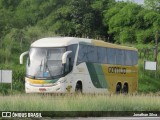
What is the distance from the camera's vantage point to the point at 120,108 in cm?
2112

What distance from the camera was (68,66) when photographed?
30.5 meters

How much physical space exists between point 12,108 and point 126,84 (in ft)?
67.9

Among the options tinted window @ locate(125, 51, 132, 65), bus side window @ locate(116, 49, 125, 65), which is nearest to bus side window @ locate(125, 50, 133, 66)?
tinted window @ locate(125, 51, 132, 65)

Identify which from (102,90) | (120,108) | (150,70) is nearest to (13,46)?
(150,70)

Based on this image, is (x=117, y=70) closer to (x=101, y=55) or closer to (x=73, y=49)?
(x=101, y=55)

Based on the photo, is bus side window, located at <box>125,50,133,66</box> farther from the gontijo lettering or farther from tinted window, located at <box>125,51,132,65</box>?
the gontijo lettering

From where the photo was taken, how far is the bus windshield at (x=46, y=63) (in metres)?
30.4

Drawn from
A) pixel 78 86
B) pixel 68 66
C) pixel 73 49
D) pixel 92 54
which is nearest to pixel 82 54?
pixel 73 49

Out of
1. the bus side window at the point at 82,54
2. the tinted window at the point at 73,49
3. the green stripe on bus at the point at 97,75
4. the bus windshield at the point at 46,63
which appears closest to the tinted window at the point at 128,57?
the green stripe on bus at the point at 97,75

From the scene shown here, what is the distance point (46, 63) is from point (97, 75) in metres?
4.74

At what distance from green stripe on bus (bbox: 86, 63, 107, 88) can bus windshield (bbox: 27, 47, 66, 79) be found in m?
2.55

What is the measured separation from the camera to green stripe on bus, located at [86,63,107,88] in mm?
32728

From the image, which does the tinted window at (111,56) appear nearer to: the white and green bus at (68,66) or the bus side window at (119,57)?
the white and green bus at (68,66)

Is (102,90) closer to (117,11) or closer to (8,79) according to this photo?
(8,79)
